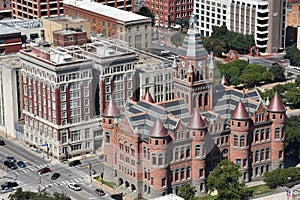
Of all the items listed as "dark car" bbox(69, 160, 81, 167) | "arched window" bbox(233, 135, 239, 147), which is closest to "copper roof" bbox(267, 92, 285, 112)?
"arched window" bbox(233, 135, 239, 147)

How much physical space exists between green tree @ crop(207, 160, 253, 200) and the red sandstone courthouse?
378cm

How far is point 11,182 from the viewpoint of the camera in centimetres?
18838

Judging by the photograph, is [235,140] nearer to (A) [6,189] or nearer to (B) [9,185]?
(B) [9,185]

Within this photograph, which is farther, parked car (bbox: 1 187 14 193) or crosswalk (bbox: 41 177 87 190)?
crosswalk (bbox: 41 177 87 190)

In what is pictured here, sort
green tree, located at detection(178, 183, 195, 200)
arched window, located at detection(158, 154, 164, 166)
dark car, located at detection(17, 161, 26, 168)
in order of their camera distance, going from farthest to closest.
Answer: 1. dark car, located at detection(17, 161, 26, 168)
2. arched window, located at detection(158, 154, 164, 166)
3. green tree, located at detection(178, 183, 195, 200)

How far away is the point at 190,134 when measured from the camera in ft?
579

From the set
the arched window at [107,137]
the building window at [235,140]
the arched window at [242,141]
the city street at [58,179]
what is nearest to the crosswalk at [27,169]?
the city street at [58,179]

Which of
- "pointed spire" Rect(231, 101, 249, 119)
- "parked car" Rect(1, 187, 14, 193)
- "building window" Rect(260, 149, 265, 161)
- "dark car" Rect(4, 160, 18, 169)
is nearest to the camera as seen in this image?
"pointed spire" Rect(231, 101, 249, 119)

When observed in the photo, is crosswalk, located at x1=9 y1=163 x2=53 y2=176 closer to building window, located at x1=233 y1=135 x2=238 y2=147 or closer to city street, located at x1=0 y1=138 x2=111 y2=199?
city street, located at x1=0 y1=138 x2=111 y2=199

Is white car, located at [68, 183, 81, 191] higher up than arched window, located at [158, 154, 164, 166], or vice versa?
arched window, located at [158, 154, 164, 166]

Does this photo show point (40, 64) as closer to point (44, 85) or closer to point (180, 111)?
point (44, 85)

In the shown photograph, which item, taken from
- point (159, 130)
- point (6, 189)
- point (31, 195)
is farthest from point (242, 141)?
point (6, 189)

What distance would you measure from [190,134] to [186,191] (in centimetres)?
1172

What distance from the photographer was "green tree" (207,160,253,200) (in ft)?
564
